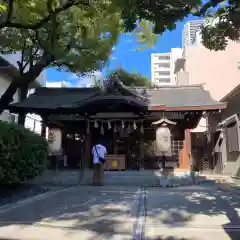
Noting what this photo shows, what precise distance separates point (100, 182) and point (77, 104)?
4.49 m

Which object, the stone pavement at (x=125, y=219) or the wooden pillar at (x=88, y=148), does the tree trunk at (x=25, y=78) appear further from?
the wooden pillar at (x=88, y=148)

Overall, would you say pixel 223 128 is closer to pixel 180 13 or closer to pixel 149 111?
pixel 149 111

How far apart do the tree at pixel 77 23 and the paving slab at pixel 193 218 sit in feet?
12.3

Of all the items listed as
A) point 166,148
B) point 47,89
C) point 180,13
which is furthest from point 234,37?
point 47,89

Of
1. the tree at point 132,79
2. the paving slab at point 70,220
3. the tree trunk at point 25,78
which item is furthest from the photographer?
the tree at point 132,79

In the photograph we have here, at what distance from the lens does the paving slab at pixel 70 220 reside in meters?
6.07

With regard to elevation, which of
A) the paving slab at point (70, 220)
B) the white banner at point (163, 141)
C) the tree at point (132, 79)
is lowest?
the paving slab at point (70, 220)

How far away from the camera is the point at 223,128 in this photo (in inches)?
865

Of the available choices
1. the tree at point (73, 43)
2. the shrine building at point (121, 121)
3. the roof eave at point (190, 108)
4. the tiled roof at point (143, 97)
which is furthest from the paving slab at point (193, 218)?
the tiled roof at point (143, 97)

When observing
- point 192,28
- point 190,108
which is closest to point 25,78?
point 190,108

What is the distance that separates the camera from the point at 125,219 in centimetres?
738

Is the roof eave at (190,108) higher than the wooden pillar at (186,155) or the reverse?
higher

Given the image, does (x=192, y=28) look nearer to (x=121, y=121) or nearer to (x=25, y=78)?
(x=121, y=121)

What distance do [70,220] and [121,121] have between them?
11.5m
